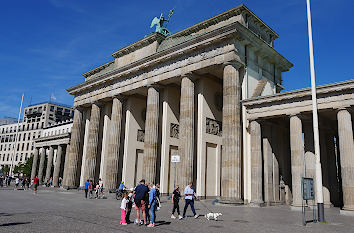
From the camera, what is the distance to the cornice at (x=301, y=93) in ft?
60.4

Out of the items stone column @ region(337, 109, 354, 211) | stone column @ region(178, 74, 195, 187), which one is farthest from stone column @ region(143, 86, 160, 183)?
stone column @ region(337, 109, 354, 211)

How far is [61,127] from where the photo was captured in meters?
68.3

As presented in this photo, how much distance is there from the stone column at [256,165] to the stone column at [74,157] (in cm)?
2530

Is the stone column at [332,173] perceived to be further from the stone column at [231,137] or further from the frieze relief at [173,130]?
the frieze relief at [173,130]

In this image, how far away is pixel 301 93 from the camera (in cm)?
2031

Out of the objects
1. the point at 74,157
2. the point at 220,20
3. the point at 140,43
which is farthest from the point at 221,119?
the point at 74,157

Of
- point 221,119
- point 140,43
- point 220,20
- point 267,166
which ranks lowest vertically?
point 267,166

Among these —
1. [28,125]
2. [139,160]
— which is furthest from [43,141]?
[28,125]

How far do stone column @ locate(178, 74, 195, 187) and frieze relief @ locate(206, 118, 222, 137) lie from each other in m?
1.92

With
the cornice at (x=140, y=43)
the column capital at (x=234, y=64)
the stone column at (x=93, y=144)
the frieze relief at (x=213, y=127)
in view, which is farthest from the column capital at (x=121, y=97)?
the column capital at (x=234, y=64)

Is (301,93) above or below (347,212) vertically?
above

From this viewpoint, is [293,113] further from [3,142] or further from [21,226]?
[3,142]

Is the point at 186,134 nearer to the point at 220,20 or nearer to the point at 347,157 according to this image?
the point at 220,20

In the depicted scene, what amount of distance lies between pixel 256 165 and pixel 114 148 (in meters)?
16.7
